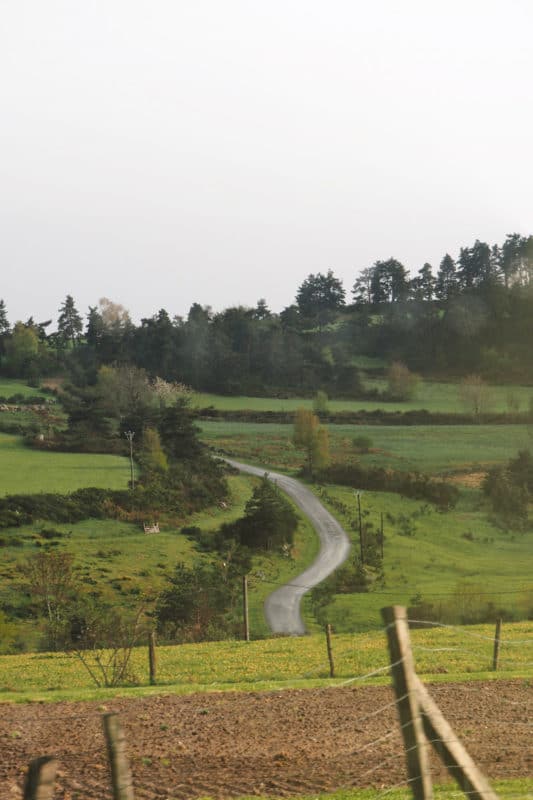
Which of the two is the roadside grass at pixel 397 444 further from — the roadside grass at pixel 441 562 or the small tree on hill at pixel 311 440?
the roadside grass at pixel 441 562

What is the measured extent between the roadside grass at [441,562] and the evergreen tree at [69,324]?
78152mm

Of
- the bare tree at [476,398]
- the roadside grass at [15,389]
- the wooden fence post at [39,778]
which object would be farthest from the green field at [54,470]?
the wooden fence post at [39,778]

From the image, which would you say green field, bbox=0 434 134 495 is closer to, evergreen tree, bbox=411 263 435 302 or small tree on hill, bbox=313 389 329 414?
small tree on hill, bbox=313 389 329 414

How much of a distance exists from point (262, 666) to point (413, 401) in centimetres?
9867

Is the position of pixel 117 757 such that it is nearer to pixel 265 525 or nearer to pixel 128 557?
pixel 128 557

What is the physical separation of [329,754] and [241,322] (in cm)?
12847

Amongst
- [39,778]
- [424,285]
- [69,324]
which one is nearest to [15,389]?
[69,324]

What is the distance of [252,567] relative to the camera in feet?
191

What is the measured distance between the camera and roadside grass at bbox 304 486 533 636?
147ft

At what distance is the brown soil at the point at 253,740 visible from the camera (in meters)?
10.2

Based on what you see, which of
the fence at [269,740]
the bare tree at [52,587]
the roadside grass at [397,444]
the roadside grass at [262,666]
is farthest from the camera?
the roadside grass at [397,444]

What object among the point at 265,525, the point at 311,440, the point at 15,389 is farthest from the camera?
the point at 15,389

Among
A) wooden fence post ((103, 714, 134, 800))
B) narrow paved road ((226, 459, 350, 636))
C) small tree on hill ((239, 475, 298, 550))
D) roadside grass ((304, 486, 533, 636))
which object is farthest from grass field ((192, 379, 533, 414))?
wooden fence post ((103, 714, 134, 800))

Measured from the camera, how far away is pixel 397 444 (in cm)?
9919
